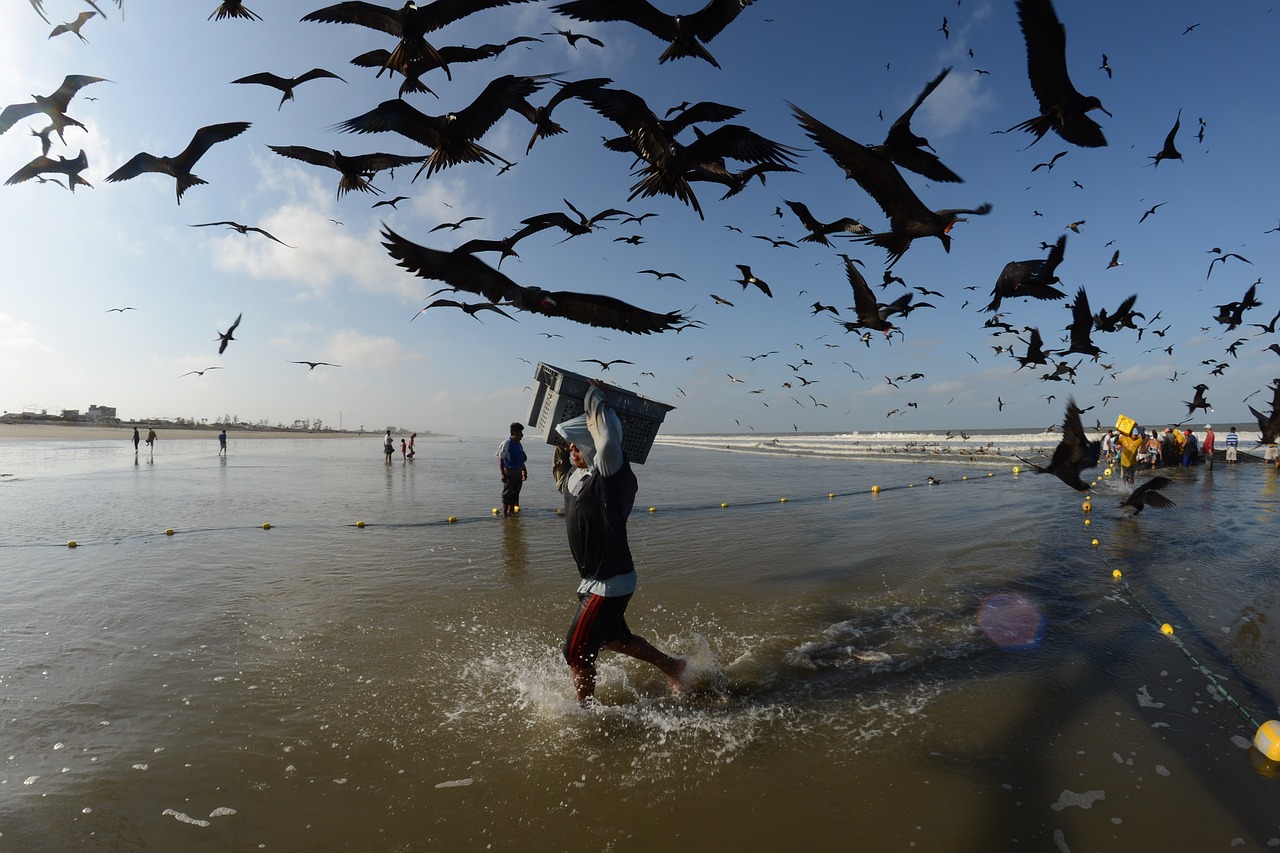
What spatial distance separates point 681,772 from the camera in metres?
3.02

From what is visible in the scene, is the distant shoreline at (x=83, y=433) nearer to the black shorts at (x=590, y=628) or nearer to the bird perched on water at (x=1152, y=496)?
the black shorts at (x=590, y=628)

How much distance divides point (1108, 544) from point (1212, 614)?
3880mm

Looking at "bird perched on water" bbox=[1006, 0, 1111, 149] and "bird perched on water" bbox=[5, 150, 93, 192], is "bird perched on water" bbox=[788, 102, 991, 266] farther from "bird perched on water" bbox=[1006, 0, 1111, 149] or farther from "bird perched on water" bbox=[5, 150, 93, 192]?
"bird perched on water" bbox=[5, 150, 93, 192]

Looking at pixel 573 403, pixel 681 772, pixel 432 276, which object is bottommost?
pixel 681 772

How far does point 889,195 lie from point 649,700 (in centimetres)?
461

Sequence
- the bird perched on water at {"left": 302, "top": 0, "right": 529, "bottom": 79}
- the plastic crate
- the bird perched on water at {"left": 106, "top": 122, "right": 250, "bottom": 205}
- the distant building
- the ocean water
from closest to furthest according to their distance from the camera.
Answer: the ocean water → the plastic crate → the bird perched on water at {"left": 302, "top": 0, "right": 529, "bottom": 79} → the bird perched on water at {"left": 106, "top": 122, "right": 250, "bottom": 205} → the distant building

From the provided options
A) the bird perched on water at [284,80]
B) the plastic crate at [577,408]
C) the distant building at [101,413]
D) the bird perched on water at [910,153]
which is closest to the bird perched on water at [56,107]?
the bird perched on water at [284,80]

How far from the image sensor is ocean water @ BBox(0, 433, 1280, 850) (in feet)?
8.67

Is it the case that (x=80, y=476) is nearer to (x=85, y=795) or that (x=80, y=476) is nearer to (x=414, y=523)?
(x=414, y=523)

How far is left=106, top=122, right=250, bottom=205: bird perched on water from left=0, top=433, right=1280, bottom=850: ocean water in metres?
4.35

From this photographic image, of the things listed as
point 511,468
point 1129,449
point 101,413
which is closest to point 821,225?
point 511,468

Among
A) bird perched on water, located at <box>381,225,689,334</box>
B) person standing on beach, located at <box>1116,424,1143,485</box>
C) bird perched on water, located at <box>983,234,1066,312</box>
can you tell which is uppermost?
bird perched on water, located at <box>983,234,1066,312</box>

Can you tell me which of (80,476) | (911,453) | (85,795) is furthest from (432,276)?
(911,453)

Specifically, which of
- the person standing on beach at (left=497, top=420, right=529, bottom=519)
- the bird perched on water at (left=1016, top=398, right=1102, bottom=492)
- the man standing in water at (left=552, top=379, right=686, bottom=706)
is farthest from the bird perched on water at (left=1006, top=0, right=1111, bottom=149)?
the person standing on beach at (left=497, top=420, right=529, bottom=519)
